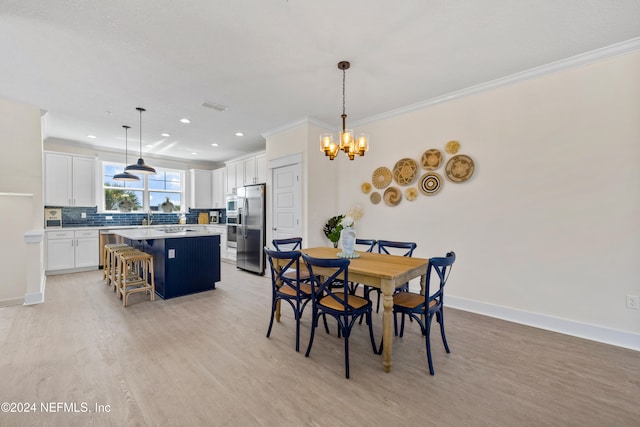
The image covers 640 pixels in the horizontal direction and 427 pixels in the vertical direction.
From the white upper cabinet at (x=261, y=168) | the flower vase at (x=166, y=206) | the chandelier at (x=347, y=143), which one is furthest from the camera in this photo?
the flower vase at (x=166, y=206)

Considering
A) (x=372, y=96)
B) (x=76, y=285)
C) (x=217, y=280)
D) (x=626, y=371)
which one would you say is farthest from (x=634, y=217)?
(x=76, y=285)

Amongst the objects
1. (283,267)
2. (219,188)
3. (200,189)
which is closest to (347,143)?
(283,267)

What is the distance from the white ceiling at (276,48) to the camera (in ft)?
6.75

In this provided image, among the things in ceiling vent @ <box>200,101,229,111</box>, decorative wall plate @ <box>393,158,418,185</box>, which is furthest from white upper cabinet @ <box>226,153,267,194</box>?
decorative wall plate @ <box>393,158,418,185</box>

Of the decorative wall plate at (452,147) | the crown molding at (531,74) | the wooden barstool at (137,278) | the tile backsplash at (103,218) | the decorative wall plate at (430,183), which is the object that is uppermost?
the crown molding at (531,74)

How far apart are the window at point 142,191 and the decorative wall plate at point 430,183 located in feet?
20.9

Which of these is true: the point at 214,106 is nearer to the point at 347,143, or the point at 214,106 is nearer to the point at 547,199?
the point at 347,143

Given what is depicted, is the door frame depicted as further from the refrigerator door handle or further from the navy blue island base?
the navy blue island base

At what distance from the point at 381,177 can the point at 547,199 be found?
207 centimetres

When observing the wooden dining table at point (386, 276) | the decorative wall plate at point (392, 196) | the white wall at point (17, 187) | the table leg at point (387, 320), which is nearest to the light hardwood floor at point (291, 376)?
the table leg at point (387, 320)

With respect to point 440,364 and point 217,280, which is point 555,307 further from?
point 217,280

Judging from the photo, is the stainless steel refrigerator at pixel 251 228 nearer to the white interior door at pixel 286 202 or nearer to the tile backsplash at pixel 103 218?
the white interior door at pixel 286 202

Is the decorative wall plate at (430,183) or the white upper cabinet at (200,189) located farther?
the white upper cabinet at (200,189)

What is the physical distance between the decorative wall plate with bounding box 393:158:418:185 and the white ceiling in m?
0.85
